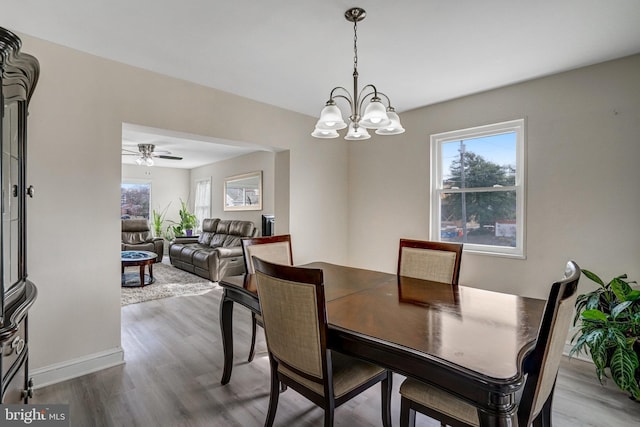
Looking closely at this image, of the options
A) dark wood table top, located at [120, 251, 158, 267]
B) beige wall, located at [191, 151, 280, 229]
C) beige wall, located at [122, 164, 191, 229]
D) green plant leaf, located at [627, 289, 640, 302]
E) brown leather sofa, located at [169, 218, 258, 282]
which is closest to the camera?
green plant leaf, located at [627, 289, 640, 302]

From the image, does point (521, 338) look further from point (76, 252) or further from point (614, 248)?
point (76, 252)

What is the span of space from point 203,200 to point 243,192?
2057mm

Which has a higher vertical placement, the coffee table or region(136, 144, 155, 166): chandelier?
region(136, 144, 155, 166): chandelier

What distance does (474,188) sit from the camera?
3.35 m

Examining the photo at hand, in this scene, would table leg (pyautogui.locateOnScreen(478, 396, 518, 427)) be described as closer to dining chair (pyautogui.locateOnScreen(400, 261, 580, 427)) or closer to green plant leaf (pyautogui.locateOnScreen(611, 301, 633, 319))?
dining chair (pyautogui.locateOnScreen(400, 261, 580, 427))

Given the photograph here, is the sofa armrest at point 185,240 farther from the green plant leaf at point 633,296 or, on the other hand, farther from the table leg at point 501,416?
the green plant leaf at point 633,296

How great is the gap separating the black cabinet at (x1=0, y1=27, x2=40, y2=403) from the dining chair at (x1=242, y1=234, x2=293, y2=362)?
50.9 inches

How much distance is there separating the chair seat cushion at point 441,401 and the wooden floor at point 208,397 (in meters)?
0.66

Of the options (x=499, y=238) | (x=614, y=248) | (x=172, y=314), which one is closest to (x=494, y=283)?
(x=499, y=238)

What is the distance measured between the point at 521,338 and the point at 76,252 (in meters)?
2.92

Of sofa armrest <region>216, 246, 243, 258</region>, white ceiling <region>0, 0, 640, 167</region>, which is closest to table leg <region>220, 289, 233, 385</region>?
white ceiling <region>0, 0, 640, 167</region>

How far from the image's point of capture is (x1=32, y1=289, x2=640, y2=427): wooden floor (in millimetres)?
1864

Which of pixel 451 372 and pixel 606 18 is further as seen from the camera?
pixel 606 18

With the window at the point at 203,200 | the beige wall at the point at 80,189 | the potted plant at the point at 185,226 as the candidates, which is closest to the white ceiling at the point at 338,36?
the beige wall at the point at 80,189
